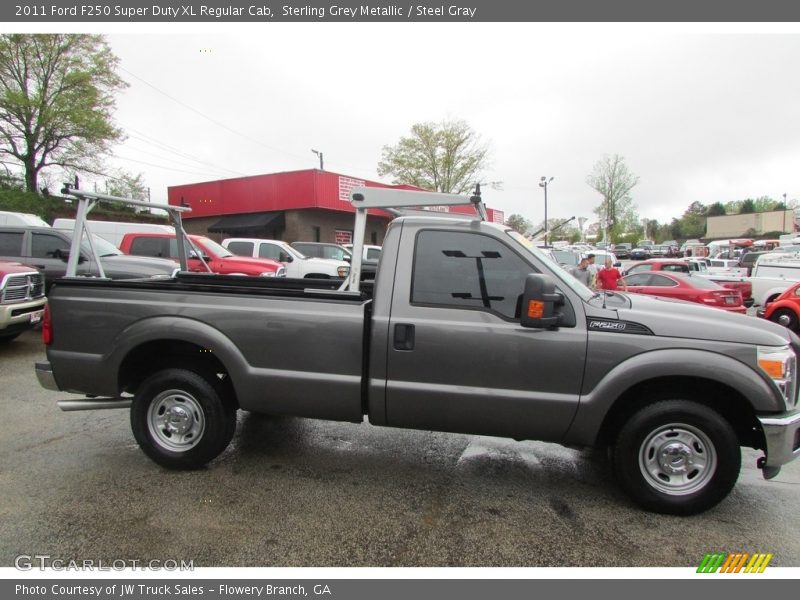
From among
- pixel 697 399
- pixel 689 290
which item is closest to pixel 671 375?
pixel 697 399

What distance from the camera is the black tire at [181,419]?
350cm

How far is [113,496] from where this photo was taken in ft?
10.6

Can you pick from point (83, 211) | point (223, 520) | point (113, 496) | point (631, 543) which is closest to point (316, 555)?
point (223, 520)

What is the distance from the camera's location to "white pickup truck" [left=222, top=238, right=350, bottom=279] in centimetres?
1238

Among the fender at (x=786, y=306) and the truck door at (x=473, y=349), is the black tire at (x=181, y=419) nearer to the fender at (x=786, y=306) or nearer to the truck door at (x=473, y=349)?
the truck door at (x=473, y=349)

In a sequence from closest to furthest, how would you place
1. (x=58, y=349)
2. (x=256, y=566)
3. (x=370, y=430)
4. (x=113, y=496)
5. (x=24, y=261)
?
(x=256, y=566) < (x=113, y=496) < (x=58, y=349) < (x=370, y=430) < (x=24, y=261)

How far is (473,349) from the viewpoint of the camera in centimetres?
309

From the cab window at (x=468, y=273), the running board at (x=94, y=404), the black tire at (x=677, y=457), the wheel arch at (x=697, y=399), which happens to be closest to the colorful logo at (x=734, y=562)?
the black tire at (x=677, y=457)

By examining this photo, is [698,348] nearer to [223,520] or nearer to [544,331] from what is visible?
[544,331]

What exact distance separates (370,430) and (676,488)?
2.61m

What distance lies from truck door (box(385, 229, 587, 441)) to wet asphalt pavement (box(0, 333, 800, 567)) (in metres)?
0.60

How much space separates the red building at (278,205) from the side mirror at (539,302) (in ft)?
67.4

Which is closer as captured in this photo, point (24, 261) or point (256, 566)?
point (256, 566)

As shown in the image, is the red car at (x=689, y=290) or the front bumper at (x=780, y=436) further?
the red car at (x=689, y=290)
